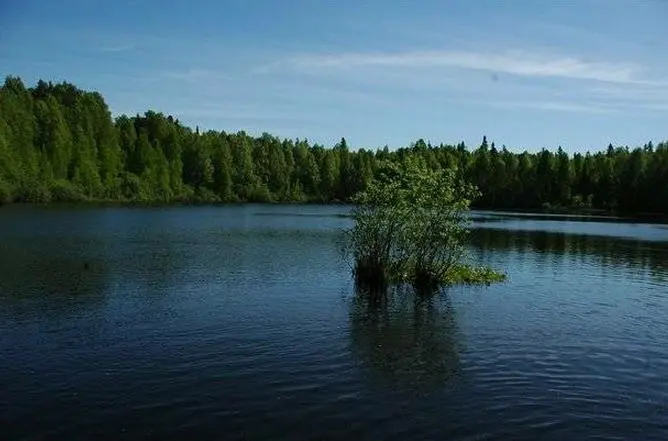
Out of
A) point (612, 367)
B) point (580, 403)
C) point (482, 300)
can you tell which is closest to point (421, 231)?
point (482, 300)

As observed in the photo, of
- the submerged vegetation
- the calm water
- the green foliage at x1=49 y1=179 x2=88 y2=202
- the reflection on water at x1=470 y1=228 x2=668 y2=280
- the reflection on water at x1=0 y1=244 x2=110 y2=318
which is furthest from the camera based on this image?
the green foliage at x1=49 y1=179 x2=88 y2=202

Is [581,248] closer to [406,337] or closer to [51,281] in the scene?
[406,337]

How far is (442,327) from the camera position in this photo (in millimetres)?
36750

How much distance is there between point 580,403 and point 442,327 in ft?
41.7

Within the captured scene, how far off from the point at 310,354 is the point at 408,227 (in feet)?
66.2

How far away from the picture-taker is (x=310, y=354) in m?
30.2

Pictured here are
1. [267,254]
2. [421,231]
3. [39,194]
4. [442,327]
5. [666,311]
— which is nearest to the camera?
[442,327]

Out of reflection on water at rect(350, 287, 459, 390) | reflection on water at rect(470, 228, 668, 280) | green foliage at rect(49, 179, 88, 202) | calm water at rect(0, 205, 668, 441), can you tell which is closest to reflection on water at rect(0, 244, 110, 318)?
calm water at rect(0, 205, 668, 441)

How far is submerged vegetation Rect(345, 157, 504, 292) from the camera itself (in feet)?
159

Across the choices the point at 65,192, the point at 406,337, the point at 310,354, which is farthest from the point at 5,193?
the point at 310,354

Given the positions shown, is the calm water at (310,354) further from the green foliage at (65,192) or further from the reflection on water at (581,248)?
the green foliage at (65,192)

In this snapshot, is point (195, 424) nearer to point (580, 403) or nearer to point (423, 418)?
point (423, 418)

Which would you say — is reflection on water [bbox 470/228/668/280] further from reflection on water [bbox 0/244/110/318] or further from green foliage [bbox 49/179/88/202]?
green foliage [bbox 49/179/88/202]

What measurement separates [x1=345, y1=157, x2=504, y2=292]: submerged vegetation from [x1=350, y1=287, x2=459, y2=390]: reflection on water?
2961 mm
